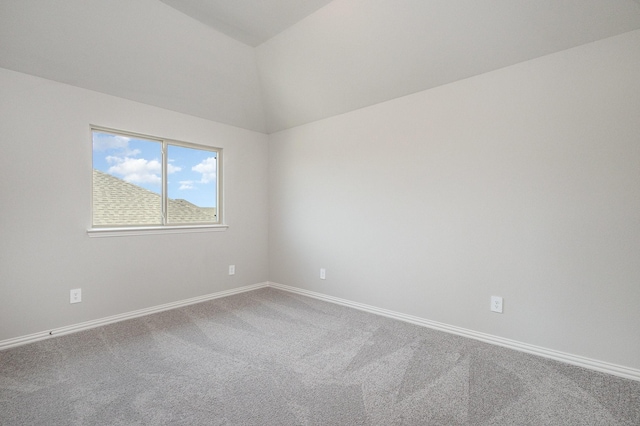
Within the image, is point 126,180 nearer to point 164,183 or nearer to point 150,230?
point 164,183

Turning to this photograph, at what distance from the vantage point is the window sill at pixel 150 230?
2.73 meters

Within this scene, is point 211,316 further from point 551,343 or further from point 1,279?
point 551,343

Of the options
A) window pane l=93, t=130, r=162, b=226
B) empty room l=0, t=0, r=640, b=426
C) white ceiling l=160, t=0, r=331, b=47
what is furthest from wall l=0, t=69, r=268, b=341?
white ceiling l=160, t=0, r=331, b=47

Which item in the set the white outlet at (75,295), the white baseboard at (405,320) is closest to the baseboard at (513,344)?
the white baseboard at (405,320)

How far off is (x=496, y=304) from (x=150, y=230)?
3324 millimetres

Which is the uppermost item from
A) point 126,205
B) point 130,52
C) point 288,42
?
point 288,42

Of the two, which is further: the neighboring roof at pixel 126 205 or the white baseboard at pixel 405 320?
the neighboring roof at pixel 126 205

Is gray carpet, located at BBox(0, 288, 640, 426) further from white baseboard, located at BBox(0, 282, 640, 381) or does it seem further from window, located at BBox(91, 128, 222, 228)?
window, located at BBox(91, 128, 222, 228)

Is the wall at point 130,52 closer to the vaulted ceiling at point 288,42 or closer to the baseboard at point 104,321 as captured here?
the vaulted ceiling at point 288,42

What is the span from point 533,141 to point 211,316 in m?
3.24

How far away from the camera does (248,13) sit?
8.26ft

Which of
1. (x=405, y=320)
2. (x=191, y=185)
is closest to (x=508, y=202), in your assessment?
(x=405, y=320)

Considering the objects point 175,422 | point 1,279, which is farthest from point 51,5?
point 175,422

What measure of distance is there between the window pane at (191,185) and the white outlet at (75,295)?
3.40ft
